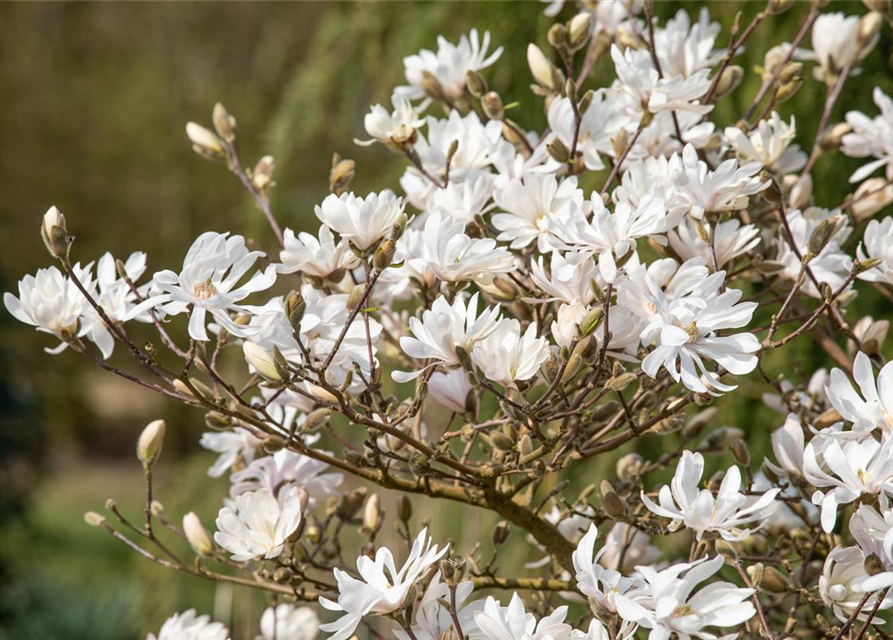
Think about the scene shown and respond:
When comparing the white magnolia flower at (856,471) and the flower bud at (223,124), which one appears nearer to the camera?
the white magnolia flower at (856,471)

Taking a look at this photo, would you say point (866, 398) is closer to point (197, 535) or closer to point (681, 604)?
point (681, 604)

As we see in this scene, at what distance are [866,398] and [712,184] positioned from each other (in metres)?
0.15

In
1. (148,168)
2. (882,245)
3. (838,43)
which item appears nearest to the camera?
(882,245)

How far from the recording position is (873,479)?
47cm

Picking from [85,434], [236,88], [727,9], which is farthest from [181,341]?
[727,9]

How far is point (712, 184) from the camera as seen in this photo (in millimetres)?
547

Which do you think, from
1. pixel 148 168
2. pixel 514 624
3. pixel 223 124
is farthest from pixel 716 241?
pixel 148 168

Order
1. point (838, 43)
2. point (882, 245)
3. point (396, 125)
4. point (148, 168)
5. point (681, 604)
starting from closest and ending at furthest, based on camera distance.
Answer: point (681, 604)
point (882, 245)
point (396, 125)
point (838, 43)
point (148, 168)

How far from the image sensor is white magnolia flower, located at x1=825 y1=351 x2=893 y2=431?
0.50m

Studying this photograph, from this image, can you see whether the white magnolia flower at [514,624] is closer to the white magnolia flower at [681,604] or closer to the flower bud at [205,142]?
the white magnolia flower at [681,604]

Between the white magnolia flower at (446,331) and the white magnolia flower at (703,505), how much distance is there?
0.13m

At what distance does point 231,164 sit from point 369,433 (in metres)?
0.28

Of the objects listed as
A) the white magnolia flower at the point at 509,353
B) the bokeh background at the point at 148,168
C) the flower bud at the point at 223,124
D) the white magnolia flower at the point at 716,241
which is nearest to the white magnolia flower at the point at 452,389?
the white magnolia flower at the point at 509,353

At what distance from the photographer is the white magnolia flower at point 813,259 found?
627mm
